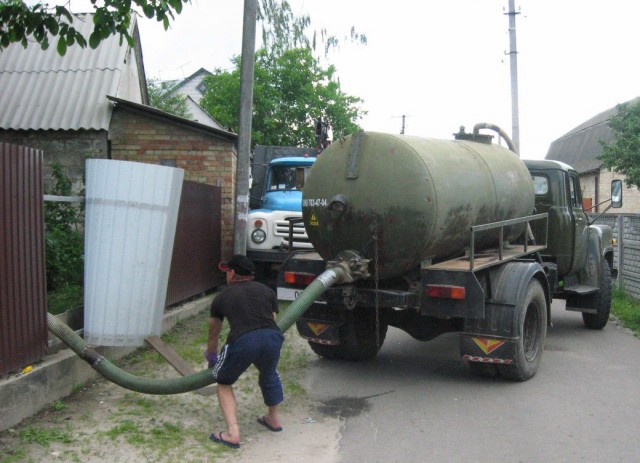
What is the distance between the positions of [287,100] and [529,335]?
25.7 m

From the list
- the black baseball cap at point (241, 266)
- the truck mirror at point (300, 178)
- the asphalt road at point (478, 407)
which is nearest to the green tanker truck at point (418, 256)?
the asphalt road at point (478, 407)

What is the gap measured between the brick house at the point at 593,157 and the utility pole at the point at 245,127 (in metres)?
27.0

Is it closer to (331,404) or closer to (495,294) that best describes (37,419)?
(331,404)

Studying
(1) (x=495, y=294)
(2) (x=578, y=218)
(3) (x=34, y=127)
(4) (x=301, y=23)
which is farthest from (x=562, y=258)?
(3) (x=34, y=127)

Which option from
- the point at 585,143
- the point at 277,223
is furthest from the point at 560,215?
the point at 585,143

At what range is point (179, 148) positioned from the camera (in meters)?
12.9

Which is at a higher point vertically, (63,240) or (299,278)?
(63,240)

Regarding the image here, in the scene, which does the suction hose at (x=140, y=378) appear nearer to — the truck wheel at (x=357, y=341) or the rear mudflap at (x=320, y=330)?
the rear mudflap at (x=320, y=330)

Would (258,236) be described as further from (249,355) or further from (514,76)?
(514,76)

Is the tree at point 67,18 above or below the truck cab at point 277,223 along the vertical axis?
above

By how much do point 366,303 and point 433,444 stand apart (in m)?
1.74

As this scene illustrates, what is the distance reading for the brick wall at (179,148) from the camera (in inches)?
506

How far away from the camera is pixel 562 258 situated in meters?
9.36

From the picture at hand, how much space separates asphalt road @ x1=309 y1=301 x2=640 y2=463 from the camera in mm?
5145
